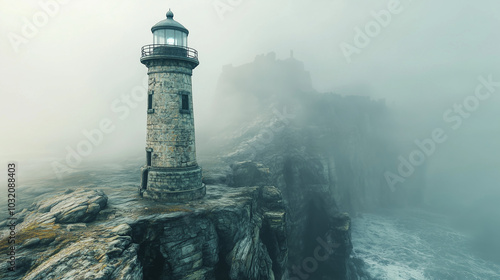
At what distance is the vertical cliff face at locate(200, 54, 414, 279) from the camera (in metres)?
43.1

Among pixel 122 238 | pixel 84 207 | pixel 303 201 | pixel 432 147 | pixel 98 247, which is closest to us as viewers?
pixel 98 247

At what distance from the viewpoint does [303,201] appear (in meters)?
49.1

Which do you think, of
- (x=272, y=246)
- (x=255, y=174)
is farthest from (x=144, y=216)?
(x=255, y=174)

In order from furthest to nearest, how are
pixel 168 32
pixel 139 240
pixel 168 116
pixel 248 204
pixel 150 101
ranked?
pixel 248 204 < pixel 150 101 < pixel 168 116 < pixel 168 32 < pixel 139 240

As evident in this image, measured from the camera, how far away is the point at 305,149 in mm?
57500

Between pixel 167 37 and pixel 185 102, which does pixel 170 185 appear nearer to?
pixel 185 102

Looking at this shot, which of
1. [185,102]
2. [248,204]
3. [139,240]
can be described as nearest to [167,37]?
[185,102]

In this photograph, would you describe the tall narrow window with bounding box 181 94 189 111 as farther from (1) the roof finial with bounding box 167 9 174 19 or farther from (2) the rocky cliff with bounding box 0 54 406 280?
(2) the rocky cliff with bounding box 0 54 406 280

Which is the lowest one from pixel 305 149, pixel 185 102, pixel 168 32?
pixel 305 149

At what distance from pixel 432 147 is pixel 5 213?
203 m

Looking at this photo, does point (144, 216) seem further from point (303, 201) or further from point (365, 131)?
point (365, 131)
